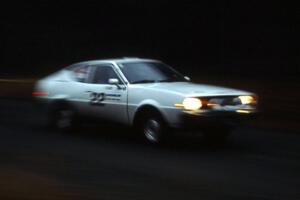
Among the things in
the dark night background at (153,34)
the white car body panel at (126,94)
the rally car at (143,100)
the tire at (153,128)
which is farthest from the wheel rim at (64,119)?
the dark night background at (153,34)

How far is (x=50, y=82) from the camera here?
13.6 metres

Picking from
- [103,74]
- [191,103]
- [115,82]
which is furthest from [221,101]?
[103,74]

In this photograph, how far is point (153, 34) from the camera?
35906mm

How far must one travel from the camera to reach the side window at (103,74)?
40.1 ft

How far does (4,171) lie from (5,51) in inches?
1214

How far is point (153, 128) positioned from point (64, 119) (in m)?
2.54

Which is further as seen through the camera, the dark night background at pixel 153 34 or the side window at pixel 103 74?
the dark night background at pixel 153 34

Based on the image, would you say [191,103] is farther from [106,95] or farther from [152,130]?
[106,95]

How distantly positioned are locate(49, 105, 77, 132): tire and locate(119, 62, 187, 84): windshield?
1476 mm

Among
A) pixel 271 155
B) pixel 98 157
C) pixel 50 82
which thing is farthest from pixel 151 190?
pixel 50 82

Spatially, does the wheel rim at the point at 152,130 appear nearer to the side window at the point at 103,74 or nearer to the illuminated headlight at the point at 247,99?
the side window at the point at 103,74

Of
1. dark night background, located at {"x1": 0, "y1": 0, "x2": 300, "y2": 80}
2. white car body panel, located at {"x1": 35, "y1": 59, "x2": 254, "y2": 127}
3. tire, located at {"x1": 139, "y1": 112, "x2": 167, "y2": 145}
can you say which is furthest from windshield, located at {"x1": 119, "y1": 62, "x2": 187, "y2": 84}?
dark night background, located at {"x1": 0, "y1": 0, "x2": 300, "y2": 80}

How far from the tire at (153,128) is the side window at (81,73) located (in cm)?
185

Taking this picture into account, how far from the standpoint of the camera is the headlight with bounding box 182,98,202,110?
10.6 meters
